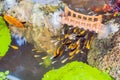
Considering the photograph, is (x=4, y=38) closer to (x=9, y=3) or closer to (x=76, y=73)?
(x=9, y=3)

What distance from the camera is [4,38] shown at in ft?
4.04

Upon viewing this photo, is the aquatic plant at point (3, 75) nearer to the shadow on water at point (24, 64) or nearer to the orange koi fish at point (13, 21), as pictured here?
the shadow on water at point (24, 64)

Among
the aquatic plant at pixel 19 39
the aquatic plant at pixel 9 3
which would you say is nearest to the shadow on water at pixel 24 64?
the aquatic plant at pixel 19 39

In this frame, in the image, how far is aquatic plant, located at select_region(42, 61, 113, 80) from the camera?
1102 millimetres

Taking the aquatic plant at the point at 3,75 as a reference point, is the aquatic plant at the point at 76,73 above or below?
above

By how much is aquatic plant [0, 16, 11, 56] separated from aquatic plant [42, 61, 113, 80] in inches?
7.2

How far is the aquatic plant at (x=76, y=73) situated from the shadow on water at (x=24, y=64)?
0.08ft

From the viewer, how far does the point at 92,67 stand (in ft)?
3.72

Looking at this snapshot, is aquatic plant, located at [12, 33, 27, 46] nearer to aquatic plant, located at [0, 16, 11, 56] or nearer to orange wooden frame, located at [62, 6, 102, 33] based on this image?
aquatic plant, located at [0, 16, 11, 56]

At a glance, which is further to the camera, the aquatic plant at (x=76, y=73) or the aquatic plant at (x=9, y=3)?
the aquatic plant at (x=9, y=3)

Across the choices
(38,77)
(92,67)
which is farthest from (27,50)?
(92,67)

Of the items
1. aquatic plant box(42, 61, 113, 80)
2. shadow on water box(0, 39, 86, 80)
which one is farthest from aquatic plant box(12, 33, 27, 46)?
aquatic plant box(42, 61, 113, 80)

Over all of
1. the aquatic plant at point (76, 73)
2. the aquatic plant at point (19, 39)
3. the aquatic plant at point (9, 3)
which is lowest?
the aquatic plant at point (76, 73)

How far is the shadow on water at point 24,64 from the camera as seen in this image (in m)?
1.16
